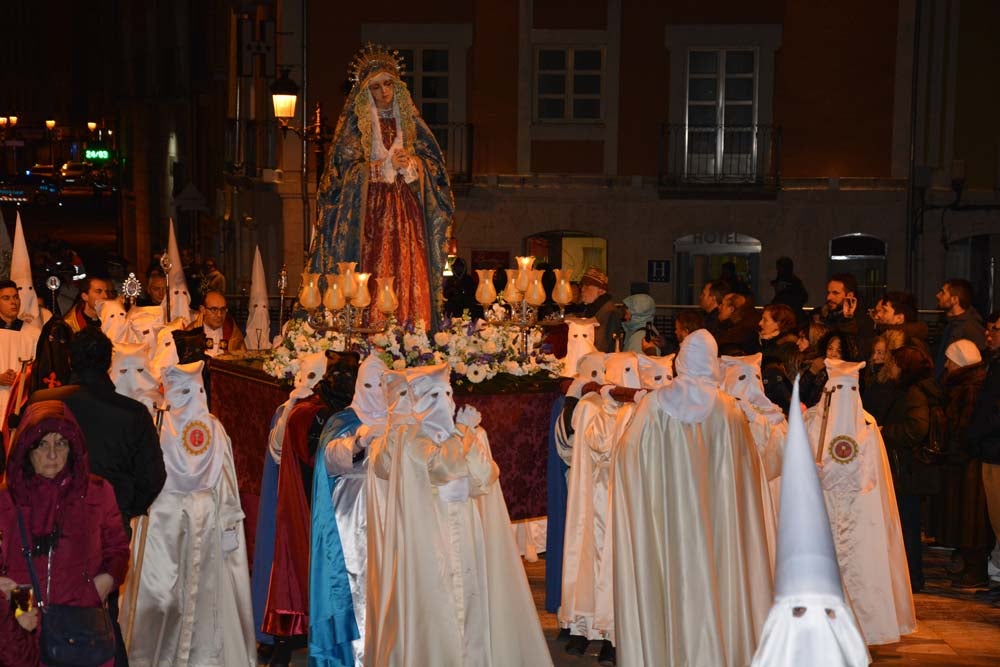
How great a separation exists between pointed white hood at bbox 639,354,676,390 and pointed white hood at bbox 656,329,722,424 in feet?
1.84

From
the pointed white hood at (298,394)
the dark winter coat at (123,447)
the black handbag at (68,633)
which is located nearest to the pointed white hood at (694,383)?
the pointed white hood at (298,394)

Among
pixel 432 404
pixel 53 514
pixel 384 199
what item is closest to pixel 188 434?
pixel 432 404

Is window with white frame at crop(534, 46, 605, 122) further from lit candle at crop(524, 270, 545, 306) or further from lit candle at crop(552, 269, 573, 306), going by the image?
lit candle at crop(524, 270, 545, 306)

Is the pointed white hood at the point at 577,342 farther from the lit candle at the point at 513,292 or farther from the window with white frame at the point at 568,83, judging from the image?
the window with white frame at the point at 568,83

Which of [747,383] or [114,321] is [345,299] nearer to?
[747,383]

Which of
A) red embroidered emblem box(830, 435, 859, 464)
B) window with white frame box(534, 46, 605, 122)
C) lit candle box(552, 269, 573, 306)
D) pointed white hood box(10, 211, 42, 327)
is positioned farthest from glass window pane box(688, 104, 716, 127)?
red embroidered emblem box(830, 435, 859, 464)

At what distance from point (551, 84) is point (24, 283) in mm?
12258

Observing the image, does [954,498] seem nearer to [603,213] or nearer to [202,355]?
[202,355]

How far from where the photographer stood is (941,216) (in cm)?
2198

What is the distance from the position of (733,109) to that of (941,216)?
349 cm

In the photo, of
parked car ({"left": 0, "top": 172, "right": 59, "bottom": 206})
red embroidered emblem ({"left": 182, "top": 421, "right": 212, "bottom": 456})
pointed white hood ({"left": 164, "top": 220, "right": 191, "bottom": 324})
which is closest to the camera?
red embroidered emblem ({"left": 182, "top": 421, "right": 212, "bottom": 456})

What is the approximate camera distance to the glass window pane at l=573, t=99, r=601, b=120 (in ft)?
75.0

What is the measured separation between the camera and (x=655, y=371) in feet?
26.9

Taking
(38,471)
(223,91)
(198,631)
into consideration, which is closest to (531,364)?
(198,631)
